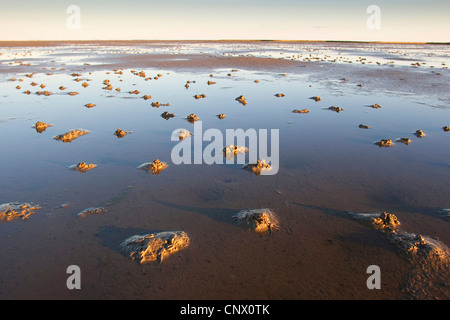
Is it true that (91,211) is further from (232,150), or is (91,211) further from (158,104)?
(158,104)

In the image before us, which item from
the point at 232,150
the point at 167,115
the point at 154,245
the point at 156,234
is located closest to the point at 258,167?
the point at 232,150

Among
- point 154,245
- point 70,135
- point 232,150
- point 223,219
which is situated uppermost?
point 70,135

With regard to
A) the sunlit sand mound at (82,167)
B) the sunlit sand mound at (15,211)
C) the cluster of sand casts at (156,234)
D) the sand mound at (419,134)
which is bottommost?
the cluster of sand casts at (156,234)

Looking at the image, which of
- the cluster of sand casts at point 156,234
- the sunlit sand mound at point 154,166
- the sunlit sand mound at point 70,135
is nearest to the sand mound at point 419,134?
the cluster of sand casts at point 156,234

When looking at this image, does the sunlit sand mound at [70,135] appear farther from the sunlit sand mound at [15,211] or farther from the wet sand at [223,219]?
the sunlit sand mound at [15,211]

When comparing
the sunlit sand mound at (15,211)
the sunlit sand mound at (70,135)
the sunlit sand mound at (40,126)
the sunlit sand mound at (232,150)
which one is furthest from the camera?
the sunlit sand mound at (40,126)

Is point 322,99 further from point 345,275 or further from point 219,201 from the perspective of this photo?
point 345,275

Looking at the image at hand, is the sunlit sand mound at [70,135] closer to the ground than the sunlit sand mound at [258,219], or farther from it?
farther from it
